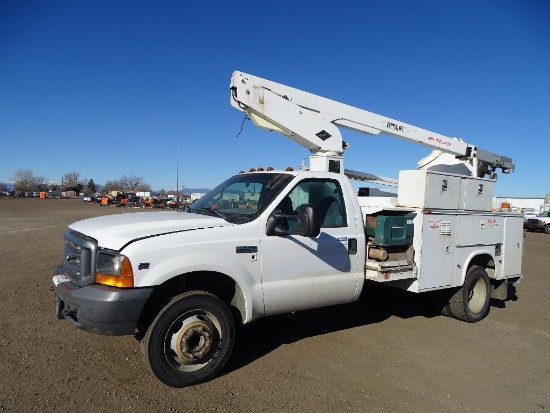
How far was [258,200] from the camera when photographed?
14.3ft

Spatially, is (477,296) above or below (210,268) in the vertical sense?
below

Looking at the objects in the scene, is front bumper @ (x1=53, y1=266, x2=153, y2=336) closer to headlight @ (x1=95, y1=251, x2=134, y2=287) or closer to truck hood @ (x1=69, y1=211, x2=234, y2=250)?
headlight @ (x1=95, y1=251, x2=134, y2=287)

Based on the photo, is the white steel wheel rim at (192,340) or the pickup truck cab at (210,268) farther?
the white steel wheel rim at (192,340)

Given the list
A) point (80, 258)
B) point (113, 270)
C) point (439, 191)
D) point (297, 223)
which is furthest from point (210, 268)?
point (439, 191)

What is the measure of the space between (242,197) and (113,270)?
1.71m

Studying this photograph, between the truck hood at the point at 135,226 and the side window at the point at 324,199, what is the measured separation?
38.7 inches

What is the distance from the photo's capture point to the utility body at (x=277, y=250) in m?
3.43

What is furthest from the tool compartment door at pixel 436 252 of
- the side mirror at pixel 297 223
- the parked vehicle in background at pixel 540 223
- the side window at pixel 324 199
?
the parked vehicle in background at pixel 540 223

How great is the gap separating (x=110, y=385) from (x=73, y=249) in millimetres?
1317

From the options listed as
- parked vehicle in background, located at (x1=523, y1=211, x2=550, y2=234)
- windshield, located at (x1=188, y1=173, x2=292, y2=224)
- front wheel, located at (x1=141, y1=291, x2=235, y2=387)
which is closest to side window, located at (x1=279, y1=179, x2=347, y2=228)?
windshield, located at (x1=188, y1=173, x2=292, y2=224)

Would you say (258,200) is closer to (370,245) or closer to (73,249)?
(370,245)

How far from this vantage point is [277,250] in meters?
4.04

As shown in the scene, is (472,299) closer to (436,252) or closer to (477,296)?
(477,296)

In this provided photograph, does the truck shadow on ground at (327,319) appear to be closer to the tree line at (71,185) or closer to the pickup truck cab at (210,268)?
the pickup truck cab at (210,268)
